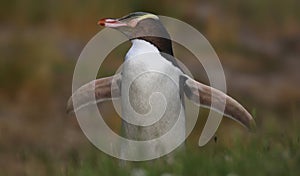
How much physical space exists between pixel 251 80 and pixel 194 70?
167 centimetres

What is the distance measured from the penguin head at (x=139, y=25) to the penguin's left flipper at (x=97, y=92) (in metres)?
0.44

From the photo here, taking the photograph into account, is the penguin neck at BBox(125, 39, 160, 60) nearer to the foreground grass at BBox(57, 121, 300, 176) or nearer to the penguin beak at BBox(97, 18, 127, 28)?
the penguin beak at BBox(97, 18, 127, 28)

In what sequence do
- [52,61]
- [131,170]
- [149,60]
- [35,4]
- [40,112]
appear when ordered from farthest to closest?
[35,4] < [52,61] < [40,112] < [149,60] < [131,170]

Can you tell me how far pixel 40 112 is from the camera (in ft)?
58.6

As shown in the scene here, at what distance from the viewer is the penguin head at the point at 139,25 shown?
764 centimetres

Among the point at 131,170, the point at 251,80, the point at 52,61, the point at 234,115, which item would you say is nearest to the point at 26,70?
the point at 52,61

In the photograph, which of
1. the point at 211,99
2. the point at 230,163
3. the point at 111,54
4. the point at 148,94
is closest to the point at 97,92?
the point at 148,94

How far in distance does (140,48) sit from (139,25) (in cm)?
16

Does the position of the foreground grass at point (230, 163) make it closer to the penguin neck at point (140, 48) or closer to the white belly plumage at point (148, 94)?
the white belly plumage at point (148, 94)

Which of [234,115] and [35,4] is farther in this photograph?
[35,4]

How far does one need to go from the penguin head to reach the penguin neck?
0.04m

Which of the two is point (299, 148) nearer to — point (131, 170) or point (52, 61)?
point (131, 170)

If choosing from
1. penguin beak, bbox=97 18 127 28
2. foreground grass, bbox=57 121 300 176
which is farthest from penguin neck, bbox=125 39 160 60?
foreground grass, bbox=57 121 300 176

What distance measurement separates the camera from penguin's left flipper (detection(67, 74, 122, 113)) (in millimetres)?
8062
